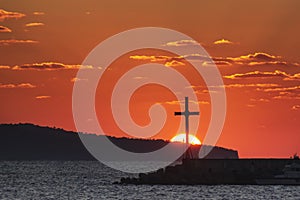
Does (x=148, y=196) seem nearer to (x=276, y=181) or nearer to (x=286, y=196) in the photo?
(x=286, y=196)

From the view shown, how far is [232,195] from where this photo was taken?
147375mm

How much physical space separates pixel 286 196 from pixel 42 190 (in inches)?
1632

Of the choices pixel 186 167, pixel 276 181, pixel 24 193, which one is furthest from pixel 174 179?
pixel 24 193

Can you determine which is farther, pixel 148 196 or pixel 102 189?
pixel 102 189

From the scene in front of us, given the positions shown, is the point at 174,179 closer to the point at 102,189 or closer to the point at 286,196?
the point at 102,189

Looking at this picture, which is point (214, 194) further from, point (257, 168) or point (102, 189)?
point (257, 168)

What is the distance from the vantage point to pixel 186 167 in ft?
607

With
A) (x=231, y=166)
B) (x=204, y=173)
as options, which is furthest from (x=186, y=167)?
(x=231, y=166)

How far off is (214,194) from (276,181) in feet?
92.4

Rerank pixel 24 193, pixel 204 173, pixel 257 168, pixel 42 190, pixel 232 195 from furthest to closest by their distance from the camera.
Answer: pixel 257 168 < pixel 204 173 < pixel 42 190 < pixel 24 193 < pixel 232 195

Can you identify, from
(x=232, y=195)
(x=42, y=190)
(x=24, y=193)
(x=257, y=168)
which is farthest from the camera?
(x=257, y=168)

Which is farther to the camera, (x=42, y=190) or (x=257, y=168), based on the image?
(x=257, y=168)

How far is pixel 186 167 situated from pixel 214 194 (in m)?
34.3

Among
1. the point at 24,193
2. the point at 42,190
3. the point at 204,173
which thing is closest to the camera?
the point at 24,193
